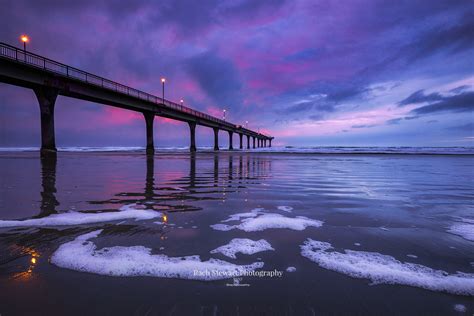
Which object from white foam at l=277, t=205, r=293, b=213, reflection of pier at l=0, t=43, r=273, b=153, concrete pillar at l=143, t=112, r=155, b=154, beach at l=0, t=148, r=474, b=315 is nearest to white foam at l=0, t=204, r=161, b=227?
beach at l=0, t=148, r=474, b=315

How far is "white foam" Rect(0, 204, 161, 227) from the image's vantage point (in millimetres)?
3240

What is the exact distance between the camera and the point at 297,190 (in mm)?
6238

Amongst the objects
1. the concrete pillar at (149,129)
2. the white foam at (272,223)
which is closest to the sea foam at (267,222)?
the white foam at (272,223)

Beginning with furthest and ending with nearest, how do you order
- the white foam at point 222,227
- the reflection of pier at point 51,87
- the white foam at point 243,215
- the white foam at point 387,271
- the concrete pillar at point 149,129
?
the concrete pillar at point 149,129, the reflection of pier at point 51,87, the white foam at point 243,215, the white foam at point 222,227, the white foam at point 387,271

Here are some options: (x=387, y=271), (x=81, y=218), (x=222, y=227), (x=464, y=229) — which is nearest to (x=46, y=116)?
(x=81, y=218)

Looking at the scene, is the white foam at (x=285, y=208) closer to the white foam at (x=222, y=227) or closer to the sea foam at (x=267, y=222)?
the sea foam at (x=267, y=222)

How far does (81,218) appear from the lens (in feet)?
11.5

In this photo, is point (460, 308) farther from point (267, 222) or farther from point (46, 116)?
point (46, 116)

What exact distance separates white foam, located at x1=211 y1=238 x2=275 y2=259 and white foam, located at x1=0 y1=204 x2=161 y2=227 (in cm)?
152

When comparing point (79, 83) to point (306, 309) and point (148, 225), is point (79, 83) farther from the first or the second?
point (306, 309)

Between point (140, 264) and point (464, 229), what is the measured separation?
3.73m

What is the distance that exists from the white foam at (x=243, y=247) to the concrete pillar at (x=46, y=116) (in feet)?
87.2

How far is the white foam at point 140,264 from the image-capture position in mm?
2035

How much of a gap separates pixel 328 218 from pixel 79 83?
3098 cm
